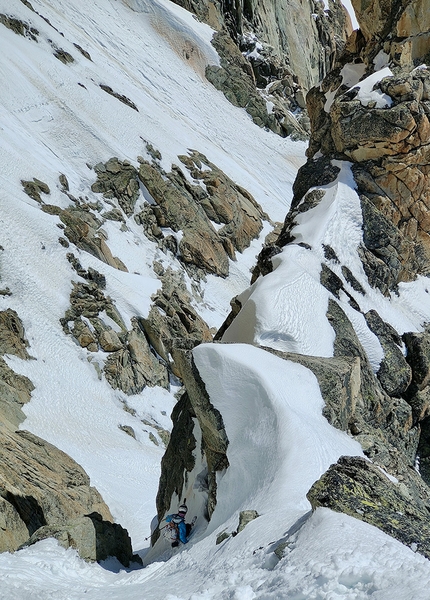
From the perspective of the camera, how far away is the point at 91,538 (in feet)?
36.1

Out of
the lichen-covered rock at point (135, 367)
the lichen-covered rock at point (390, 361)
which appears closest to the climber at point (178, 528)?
the lichen-covered rock at point (390, 361)

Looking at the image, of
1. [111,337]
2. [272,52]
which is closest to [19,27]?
[111,337]

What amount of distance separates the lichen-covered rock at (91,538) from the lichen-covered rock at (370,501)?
504 cm

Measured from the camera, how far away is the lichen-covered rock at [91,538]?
10.4m

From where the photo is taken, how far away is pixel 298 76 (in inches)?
3701

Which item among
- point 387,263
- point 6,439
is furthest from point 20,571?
point 387,263

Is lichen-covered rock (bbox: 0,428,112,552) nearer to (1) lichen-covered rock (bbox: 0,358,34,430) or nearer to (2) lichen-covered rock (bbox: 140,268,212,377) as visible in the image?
(1) lichen-covered rock (bbox: 0,358,34,430)

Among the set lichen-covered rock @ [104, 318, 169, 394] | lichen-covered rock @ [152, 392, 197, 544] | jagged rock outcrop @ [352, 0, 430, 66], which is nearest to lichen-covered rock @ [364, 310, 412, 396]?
lichen-covered rock @ [152, 392, 197, 544]

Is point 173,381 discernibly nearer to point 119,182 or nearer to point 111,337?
point 111,337

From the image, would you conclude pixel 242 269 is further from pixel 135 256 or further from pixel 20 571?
pixel 20 571

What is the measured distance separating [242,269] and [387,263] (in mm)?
24897

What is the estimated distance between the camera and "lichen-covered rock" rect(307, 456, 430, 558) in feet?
20.9

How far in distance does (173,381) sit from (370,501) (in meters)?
20.7

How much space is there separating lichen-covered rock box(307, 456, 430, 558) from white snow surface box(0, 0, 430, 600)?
41 centimetres
